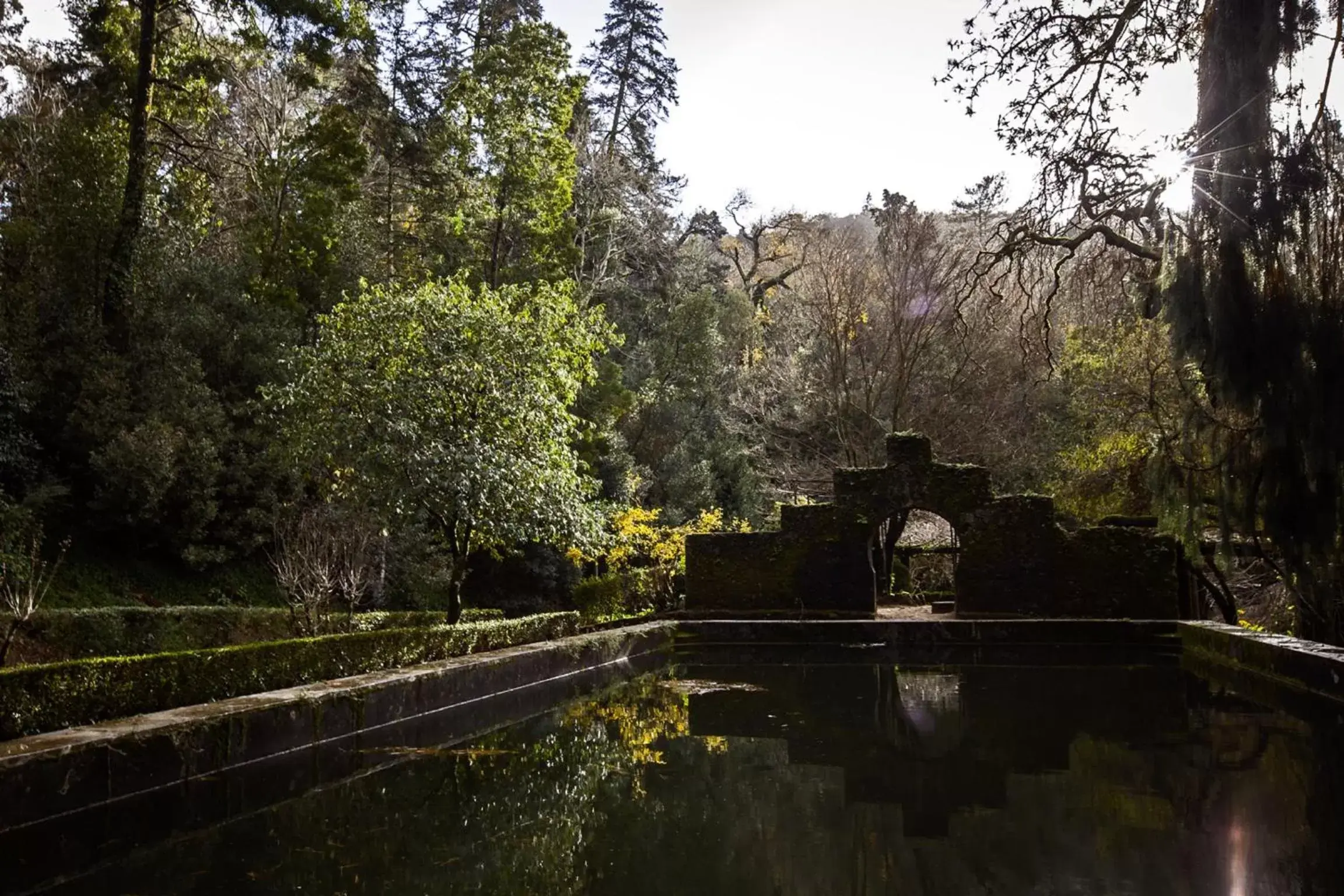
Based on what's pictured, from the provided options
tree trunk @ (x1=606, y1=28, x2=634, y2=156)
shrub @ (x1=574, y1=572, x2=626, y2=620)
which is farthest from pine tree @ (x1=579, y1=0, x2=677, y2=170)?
shrub @ (x1=574, y1=572, x2=626, y2=620)

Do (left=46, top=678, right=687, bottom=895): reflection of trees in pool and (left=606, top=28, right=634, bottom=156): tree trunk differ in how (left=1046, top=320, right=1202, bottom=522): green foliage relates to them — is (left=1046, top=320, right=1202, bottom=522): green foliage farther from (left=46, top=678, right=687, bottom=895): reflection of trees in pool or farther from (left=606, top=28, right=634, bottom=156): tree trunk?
(left=606, top=28, right=634, bottom=156): tree trunk

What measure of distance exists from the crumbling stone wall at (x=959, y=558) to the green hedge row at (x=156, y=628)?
17.4 feet

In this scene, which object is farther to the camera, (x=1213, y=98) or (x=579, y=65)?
(x=579, y=65)

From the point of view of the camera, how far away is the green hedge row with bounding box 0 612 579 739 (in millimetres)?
5391

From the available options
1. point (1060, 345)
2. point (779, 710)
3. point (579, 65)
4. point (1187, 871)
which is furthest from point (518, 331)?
point (579, 65)

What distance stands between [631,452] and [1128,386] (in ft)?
44.5

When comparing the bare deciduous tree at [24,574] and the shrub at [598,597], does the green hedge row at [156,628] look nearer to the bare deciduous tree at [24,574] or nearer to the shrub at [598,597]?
the bare deciduous tree at [24,574]

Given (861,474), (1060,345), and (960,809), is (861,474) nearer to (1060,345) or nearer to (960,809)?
(1060,345)

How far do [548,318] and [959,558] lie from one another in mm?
8447

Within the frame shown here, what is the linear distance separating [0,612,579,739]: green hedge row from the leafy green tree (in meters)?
1.45

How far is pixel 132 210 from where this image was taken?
16438 millimetres

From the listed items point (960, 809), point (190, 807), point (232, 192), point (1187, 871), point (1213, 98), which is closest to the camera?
point (1187, 871)

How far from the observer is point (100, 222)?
1667cm

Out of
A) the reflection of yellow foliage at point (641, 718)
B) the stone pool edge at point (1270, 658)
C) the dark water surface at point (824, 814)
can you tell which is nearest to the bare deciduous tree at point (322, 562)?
the reflection of yellow foliage at point (641, 718)
